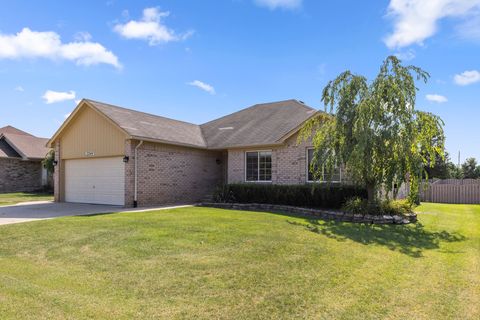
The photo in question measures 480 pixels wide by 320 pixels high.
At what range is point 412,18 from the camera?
431 inches

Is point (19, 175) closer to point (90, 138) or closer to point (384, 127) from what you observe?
point (90, 138)

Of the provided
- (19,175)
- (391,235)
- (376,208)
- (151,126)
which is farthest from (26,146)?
(391,235)

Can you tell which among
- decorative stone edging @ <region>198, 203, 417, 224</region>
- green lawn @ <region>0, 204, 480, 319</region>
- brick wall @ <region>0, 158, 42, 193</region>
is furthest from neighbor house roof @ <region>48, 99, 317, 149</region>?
brick wall @ <region>0, 158, 42, 193</region>

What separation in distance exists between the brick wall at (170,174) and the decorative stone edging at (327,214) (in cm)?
255

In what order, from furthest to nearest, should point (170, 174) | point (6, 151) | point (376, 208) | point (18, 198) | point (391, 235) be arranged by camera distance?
1. point (6, 151)
2. point (18, 198)
3. point (170, 174)
4. point (376, 208)
5. point (391, 235)

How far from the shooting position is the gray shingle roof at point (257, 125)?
56.9ft

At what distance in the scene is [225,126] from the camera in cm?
2139

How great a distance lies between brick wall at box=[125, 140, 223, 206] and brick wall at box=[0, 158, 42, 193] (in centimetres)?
1675

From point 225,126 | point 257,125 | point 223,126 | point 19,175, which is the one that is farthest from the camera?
point 19,175

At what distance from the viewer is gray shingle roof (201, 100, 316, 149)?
17.3m

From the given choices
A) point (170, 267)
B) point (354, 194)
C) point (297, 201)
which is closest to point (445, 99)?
point (354, 194)

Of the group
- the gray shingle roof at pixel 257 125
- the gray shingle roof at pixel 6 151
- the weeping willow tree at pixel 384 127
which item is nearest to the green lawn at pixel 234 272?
the weeping willow tree at pixel 384 127

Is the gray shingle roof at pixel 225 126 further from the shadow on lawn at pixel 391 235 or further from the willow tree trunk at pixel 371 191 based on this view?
the shadow on lawn at pixel 391 235

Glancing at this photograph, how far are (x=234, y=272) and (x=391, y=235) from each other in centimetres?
545
